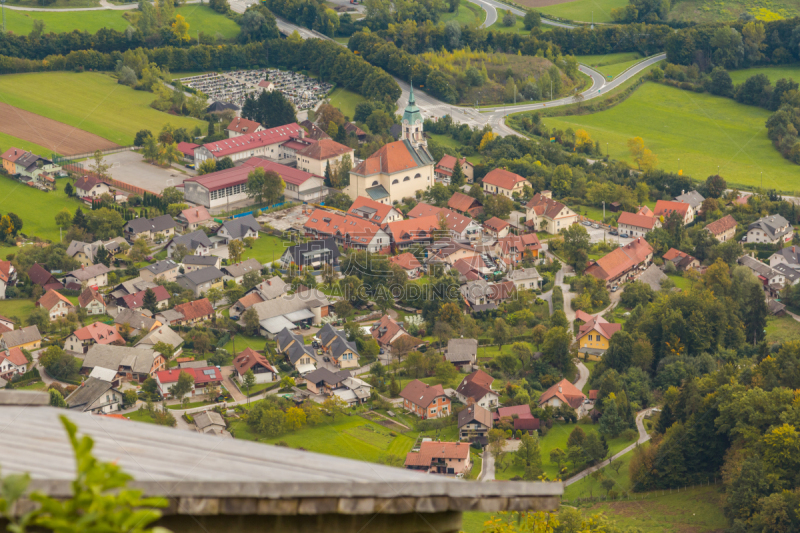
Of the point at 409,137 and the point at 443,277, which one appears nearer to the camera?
the point at 443,277

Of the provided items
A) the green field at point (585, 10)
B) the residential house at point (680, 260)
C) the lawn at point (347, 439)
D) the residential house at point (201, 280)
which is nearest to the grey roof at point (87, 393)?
the lawn at point (347, 439)

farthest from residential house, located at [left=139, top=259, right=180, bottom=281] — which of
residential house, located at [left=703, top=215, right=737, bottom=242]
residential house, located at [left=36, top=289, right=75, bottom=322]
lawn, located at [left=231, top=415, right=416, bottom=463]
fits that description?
residential house, located at [left=703, top=215, right=737, bottom=242]

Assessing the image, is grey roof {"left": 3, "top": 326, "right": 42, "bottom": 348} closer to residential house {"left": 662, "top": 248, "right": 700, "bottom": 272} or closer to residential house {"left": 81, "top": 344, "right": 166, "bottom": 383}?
residential house {"left": 81, "top": 344, "right": 166, "bottom": 383}

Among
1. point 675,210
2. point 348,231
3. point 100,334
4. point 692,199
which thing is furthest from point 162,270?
point 692,199

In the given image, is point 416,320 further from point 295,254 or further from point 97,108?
point 97,108

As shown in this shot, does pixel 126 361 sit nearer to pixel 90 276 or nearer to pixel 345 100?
pixel 90 276

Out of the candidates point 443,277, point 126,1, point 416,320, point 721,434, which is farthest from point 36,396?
point 126,1

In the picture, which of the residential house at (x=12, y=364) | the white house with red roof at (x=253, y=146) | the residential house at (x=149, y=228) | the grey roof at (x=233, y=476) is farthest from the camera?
the white house with red roof at (x=253, y=146)

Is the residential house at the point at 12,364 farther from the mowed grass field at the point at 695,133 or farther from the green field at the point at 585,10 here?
the green field at the point at 585,10
